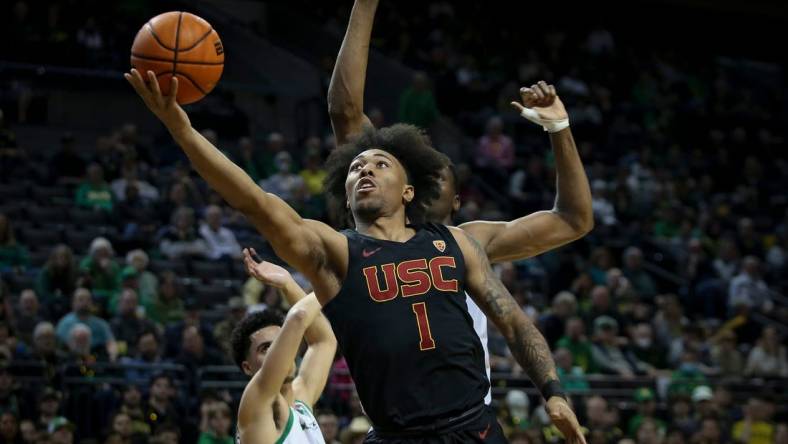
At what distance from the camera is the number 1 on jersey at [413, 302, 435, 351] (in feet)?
15.6

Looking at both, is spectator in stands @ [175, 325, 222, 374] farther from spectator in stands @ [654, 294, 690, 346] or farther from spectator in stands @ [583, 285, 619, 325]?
spectator in stands @ [654, 294, 690, 346]

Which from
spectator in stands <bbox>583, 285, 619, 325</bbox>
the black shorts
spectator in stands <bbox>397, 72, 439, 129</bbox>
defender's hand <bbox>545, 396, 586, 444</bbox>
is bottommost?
spectator in stands <bbox>583, 285, 619, 325</bbox>

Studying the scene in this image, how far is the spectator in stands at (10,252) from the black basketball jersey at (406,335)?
7817 mm

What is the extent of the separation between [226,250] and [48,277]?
2230mm

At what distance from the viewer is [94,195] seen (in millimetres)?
13391

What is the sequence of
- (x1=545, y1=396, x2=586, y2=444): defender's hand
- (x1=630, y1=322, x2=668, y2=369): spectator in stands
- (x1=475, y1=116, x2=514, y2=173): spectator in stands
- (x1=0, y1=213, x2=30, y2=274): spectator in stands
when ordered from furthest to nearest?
1. (x1=475, y1=116, x2=514, y2=173): spectator in stands
2. (x1=630, y1=322, x2=668, y2=369): spectator in stands
3. (x1=0, y1=213, x2=30, y2=274): spectator in stands
4. (x1=545, y1=396, x2=586, y2=444): defender's hand

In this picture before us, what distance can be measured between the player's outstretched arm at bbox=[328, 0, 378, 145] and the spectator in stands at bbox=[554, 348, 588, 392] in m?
6.58

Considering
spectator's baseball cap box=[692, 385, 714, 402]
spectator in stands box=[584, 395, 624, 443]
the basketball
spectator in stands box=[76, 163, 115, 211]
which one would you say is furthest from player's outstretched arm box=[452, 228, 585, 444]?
spectator in stands box=[76, 163, 115, 211]

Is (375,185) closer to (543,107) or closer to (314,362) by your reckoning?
(543,107)

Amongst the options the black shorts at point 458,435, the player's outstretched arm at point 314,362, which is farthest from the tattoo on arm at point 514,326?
the player's outstretched arm at point 314,362

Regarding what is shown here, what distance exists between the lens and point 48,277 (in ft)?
37.5

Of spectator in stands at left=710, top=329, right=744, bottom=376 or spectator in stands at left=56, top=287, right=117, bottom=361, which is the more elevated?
spectator in stands at left=56, top=287, right=117, bottom=361

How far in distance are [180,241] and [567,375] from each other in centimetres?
409

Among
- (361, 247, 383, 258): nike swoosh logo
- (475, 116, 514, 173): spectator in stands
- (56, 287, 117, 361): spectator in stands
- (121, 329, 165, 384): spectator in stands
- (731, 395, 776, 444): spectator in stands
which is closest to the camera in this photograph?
(361, 247, 383, 258): nike swoosh logo
